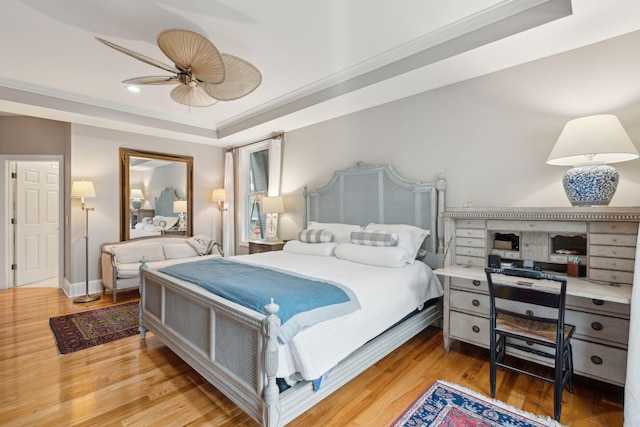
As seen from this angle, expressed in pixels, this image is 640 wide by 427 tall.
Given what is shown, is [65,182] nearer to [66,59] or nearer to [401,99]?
[66,59]

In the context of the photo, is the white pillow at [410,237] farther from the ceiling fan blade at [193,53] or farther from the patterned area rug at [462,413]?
the ceiling fan blade at [193,53]

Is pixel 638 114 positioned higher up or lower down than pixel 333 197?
higher up

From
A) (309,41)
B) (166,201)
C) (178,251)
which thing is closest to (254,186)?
(166,201)

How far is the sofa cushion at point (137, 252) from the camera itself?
4246mm

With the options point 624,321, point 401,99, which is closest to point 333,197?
point 401,99

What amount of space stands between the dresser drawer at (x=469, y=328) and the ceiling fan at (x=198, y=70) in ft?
8.48

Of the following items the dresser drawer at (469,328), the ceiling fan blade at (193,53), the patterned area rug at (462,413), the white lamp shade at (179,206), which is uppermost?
the ceiling fan blade at (193,53)

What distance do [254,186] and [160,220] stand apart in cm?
170

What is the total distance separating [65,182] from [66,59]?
2.32 meters

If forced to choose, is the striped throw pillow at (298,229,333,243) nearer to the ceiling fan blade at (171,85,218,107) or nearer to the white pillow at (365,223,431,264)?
the white pillow at (365,223,431,264)

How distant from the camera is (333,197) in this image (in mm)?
4141

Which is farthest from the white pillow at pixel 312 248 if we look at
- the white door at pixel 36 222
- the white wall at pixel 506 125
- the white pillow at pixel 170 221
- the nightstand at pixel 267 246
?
the white door at pixel 36 222

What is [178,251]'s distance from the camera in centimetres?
482

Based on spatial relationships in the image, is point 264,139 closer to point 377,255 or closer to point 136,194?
point 136,194
